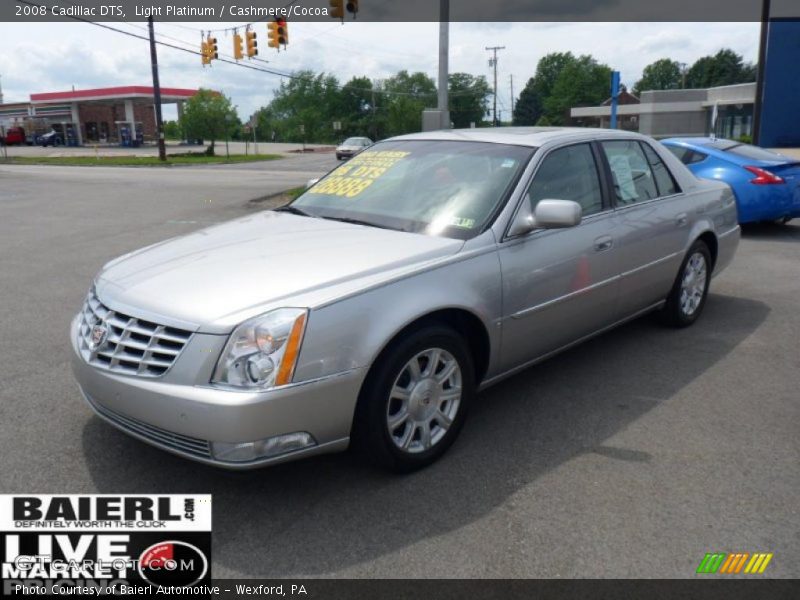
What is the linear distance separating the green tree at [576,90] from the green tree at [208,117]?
73820 mm

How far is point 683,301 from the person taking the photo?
575cm

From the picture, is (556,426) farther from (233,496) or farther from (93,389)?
(93,389)

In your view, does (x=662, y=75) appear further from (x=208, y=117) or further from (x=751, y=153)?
(x=751, y=153)

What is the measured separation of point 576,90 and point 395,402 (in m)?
123

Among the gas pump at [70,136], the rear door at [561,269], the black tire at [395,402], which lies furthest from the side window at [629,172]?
the gas pump at [70,136]

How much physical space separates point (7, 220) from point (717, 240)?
1214cm

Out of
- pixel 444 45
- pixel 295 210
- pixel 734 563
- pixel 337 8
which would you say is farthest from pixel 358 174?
pixel 337 8

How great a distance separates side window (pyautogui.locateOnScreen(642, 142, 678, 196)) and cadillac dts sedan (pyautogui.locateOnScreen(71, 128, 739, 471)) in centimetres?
5

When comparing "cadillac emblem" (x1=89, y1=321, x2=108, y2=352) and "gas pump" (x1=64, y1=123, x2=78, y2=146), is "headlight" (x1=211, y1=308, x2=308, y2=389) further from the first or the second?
"gas pump" (x1=64, y1=123, x2=78, y2=146)

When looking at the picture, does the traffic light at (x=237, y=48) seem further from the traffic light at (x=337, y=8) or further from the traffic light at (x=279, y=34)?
the traffic light at (x=337, y=8)

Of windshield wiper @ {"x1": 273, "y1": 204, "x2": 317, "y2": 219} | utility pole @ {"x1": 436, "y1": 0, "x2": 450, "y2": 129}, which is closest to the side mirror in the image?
windshield wiper @ {"x1": 273, "y1": 204, "x2": 317, "y2": 219}

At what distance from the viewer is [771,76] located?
108 ft

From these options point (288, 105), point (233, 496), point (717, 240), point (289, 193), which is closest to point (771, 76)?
point (289, 193)

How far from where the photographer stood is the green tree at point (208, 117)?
4928 centimetres
